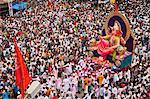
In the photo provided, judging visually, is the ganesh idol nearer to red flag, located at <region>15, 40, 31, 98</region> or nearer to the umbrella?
red flag, located at <region>15, 40, 31, 98</region>

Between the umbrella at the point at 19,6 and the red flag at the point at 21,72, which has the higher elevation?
the umbrella at the point at 19,6

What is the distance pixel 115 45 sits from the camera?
1811 centimetres

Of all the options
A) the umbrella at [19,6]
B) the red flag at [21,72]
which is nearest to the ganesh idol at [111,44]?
the red flag at [21,72]

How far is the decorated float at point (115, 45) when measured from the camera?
1784 centimetres

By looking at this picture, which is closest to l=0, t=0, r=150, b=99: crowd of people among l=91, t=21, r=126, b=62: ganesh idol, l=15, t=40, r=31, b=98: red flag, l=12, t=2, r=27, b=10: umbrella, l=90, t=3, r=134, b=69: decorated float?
l=90, t=3, r=134, b=69: decorated float

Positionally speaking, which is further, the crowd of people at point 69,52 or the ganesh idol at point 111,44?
the ganesh idol at point 111,44

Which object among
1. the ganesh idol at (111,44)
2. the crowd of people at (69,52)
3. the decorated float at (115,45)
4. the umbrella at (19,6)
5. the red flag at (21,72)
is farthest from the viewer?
the umbrella at (19,6)

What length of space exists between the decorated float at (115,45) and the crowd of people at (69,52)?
42 centimetres

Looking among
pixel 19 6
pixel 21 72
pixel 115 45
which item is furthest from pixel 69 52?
pixel 19 6

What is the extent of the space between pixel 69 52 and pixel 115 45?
221cm

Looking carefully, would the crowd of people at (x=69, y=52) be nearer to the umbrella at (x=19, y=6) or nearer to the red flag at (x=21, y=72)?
the umbrella at (x=19, y=6)

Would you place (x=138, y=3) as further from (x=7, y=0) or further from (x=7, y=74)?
(x=7, y=74)

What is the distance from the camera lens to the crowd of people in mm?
14485

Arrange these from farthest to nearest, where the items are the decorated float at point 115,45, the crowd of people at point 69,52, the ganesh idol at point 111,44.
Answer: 1. the ganesh idol at point 111,44
2. the decorated float at point 115,45
3. the crowd of people at point 69,52
